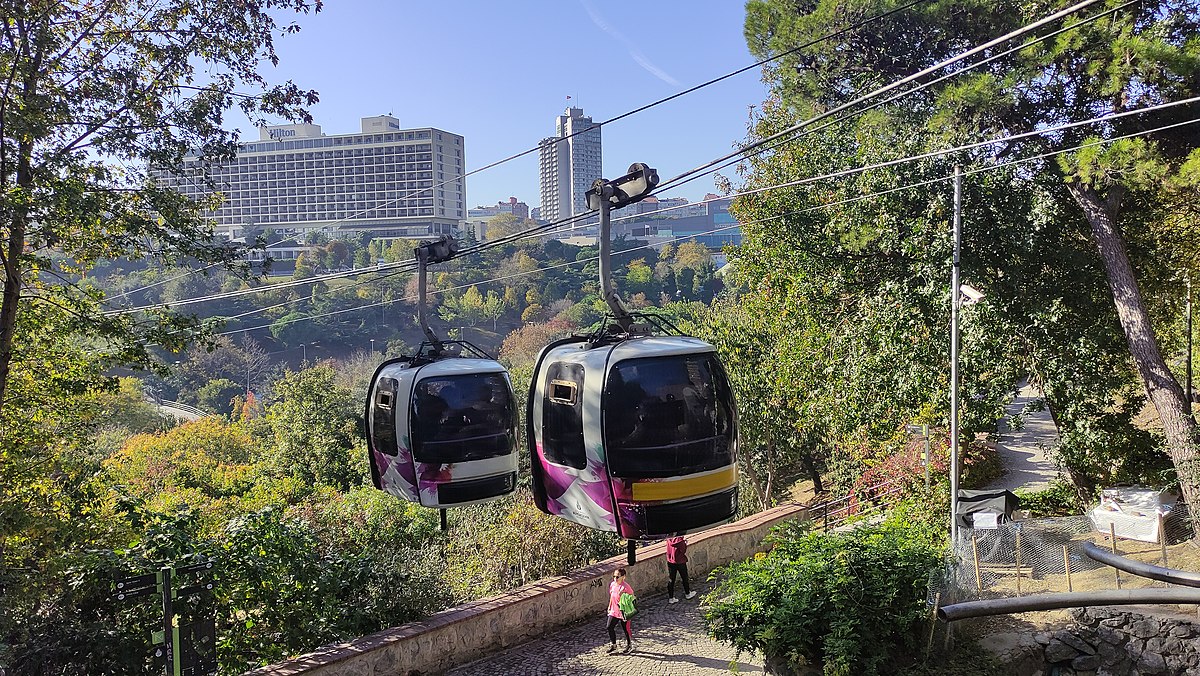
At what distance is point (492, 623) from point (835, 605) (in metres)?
3.82

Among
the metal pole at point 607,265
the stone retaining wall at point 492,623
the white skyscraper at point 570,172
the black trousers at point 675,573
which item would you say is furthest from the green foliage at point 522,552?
the white skyscraper at point 570,172

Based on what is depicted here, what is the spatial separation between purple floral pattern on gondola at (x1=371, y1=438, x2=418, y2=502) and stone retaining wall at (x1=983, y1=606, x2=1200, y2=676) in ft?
20.5

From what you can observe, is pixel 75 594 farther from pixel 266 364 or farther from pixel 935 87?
pixel 266 364

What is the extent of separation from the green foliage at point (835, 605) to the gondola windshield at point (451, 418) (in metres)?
2.94

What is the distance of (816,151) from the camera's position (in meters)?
16.2

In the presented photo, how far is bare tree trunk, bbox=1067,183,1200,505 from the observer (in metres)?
10.4

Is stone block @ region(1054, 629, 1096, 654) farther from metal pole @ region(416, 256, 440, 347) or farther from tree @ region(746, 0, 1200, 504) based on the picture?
metal pole @ region(416, 256, 440, 347)

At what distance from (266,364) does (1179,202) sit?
64.3 m

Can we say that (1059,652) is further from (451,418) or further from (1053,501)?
(451,418)

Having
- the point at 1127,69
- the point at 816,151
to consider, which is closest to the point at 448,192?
the point at 816,151

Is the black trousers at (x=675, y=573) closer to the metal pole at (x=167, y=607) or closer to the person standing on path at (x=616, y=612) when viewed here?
the person standing on path at (x=616, y=612)

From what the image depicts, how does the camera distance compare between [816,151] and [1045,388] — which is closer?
[1045,388]

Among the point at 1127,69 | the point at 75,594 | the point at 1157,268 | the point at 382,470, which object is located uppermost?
the point at 1127,69

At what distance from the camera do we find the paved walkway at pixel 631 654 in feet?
27.9
